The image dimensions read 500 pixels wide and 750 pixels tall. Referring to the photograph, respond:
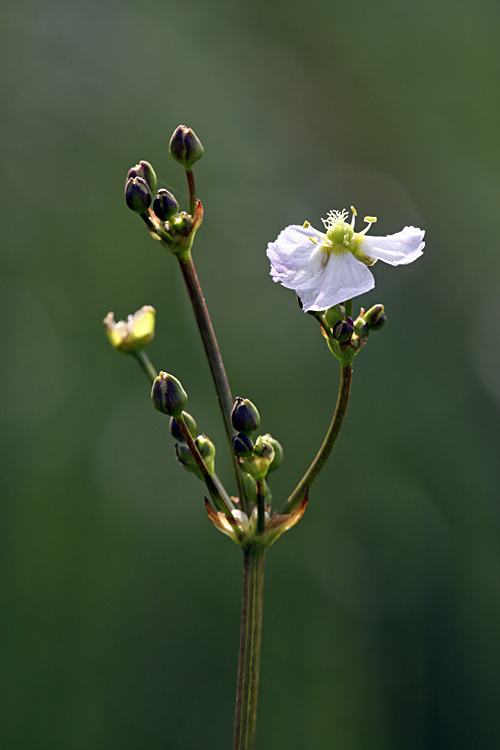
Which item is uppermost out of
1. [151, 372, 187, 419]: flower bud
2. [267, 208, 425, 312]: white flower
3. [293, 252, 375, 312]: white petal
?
[267, 208, 425, 312]: white flower

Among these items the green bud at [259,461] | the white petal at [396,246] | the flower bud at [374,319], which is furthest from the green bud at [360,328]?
the green bud at [259,461]

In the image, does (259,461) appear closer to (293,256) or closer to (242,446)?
(242,446)

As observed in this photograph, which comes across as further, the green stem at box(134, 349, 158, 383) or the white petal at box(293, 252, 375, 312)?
the green stem at box(134, 349, 158, 383)

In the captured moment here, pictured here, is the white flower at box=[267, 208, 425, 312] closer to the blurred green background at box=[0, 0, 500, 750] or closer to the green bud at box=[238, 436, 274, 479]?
the green bud at box=[238, 436, 274, 479]

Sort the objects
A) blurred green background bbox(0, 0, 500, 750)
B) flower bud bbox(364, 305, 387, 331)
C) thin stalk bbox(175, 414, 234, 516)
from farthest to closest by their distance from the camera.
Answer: blurred green background bbox(0, 0, 500, 750)
flower bud bbox(364, 305, 387, 331)
thin stalk bbox(175, 414, 234, 516)

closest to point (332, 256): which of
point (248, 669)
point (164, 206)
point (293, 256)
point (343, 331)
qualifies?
point (293, 256)

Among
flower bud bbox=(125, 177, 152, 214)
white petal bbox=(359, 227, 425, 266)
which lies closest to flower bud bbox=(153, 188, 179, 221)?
flower bud bbox=(125, 177, 152, 214)

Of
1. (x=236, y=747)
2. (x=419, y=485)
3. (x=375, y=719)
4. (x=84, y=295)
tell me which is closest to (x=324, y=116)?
(x=84, y=295)
